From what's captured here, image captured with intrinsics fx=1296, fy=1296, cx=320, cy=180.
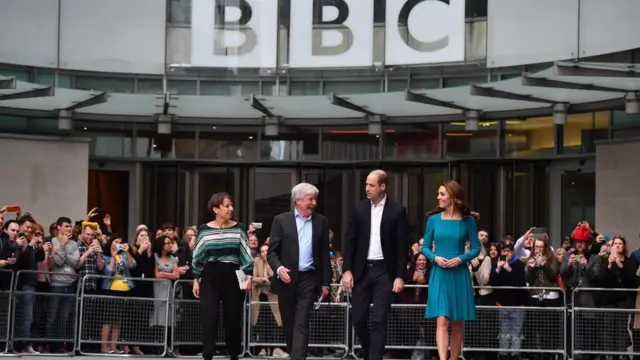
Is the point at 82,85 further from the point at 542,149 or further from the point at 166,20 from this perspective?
the point at 542,149

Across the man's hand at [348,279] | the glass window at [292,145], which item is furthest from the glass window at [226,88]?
the man's hand at [348,279]

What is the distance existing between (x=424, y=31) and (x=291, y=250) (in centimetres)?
1069

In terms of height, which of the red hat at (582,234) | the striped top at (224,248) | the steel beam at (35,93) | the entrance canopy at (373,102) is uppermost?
the entrance canopy at (373,102)

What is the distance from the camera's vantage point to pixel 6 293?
1758 cm

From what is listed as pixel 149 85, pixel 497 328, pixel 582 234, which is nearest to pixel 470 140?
pixel 149 85

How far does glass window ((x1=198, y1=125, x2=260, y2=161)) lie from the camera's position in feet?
87.4

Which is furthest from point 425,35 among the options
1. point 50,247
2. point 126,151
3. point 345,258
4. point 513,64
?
point 345,258

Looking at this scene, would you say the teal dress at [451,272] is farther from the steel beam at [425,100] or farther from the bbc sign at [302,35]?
the bbc sign at [302,35]

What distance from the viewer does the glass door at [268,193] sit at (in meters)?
26.6

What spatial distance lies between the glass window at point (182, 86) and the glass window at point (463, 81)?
4.95 m

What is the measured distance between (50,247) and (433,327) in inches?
216

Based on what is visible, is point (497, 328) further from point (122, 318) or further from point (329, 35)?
point (329, 35)

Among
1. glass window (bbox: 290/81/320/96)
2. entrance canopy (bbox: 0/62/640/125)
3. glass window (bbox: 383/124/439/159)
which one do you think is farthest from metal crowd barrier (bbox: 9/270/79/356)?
glass window (bbox: 383/124/439/159)

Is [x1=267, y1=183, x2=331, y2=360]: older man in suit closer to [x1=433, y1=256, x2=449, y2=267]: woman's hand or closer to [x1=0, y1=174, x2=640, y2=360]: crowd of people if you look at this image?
[x1=433, y1=256, x2=449, y2=267]: woman's hand
